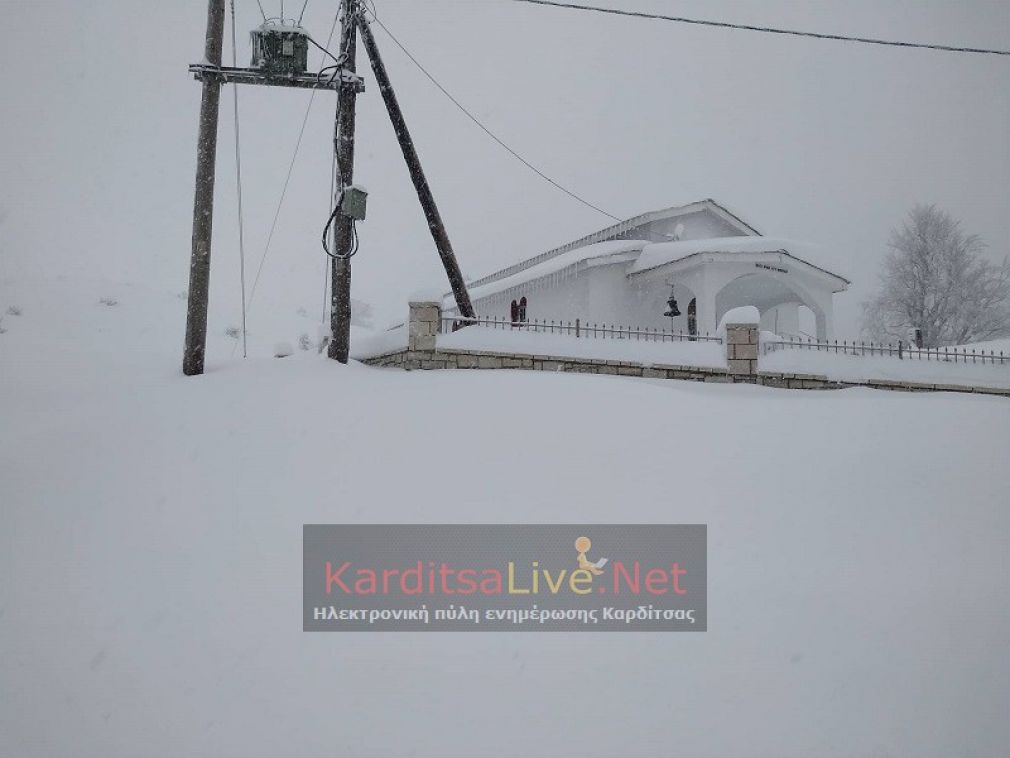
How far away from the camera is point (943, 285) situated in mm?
25094

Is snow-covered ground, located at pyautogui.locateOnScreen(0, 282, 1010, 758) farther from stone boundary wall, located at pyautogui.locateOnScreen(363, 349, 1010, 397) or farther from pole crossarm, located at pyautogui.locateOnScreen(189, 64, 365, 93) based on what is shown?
pole crossarm, located at pyautogui.locateOnScreen(189, 64, 365, 93)

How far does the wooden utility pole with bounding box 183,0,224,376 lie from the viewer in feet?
34.1

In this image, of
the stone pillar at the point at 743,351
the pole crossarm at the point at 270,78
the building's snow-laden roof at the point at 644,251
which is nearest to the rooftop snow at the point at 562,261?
the building's snow-laden roof at the point at 644,251

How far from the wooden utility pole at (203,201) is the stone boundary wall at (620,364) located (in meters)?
3.32

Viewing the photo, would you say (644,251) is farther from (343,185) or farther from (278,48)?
(278,48)

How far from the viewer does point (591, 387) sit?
938 centimetres

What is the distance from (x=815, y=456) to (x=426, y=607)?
4.97m

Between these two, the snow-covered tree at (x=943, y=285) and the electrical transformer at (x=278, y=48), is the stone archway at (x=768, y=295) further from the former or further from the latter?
the electrical transformer at (x=278, y=48)

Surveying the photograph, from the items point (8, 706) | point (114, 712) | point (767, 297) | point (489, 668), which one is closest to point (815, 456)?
point (489, 668)

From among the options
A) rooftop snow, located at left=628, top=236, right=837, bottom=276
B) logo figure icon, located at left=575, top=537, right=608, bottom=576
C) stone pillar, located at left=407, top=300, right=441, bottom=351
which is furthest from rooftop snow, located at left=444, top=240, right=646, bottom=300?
logo figure icon, located at left=575, top=537, right=608, bottom=576

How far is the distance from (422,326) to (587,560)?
262 inches

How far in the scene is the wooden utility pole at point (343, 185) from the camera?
10.9 meters

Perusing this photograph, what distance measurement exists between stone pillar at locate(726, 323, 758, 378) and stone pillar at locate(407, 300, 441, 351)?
550 cm

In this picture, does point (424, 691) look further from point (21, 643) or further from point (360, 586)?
point (21, 643)
